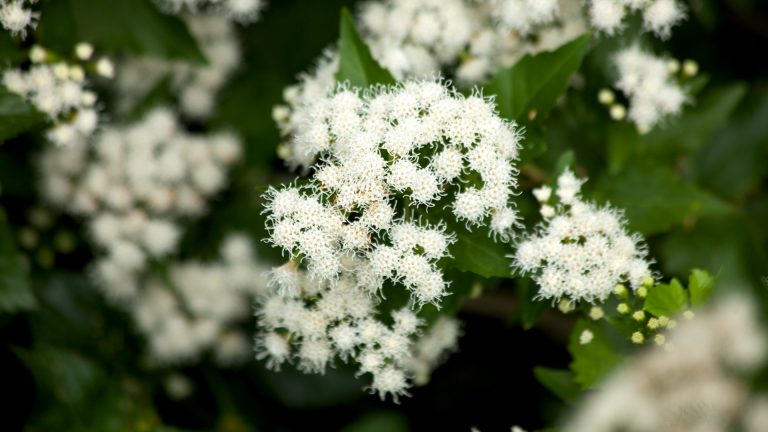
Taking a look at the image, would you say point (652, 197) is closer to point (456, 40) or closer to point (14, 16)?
point (456, 40)

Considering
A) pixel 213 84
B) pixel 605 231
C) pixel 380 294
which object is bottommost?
pixel 380 294

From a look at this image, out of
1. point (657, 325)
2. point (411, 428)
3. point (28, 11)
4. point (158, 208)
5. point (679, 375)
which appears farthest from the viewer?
point (411, 428)

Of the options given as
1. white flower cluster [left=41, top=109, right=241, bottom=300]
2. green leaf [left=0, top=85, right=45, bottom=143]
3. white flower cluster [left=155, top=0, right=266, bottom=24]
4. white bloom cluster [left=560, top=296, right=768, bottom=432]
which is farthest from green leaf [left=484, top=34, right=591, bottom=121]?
white flower cluster [left=41, top=109, right=241, bottom=300]

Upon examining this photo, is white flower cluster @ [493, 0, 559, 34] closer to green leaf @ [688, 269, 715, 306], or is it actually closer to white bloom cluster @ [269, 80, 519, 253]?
white bloom cluster @ [269, 80, 519, 253]

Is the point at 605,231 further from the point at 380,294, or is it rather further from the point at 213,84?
the point at 213,84

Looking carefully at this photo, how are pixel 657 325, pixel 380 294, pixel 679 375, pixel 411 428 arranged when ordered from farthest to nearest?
pixel 411 428, pixel 380 294, pixel 657 325, pixel 679 375

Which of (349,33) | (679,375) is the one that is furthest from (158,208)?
(679,375)

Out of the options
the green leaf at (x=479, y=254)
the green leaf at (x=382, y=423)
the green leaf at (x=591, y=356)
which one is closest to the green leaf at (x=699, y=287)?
the green leaf at (x=591, y=356)
